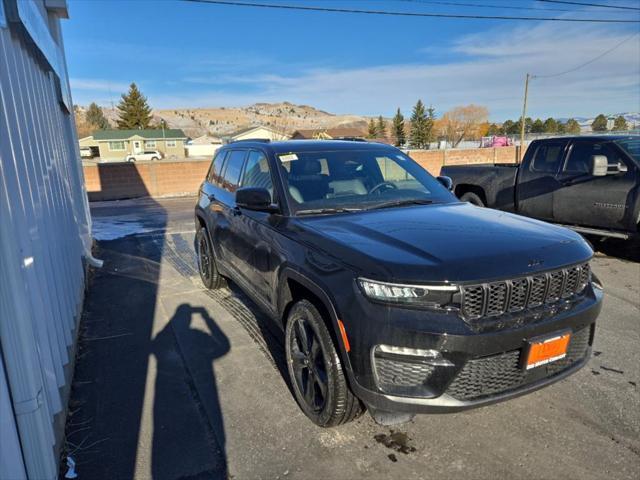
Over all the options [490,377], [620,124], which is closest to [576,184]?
[490,377]

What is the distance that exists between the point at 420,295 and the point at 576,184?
5878 millimetres

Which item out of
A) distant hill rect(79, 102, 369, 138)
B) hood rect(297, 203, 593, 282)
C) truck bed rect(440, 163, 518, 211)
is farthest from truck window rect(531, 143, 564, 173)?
distant hill rect(79, 102, 369, 138)

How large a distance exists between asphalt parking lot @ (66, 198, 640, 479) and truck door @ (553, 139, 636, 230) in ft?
7.67

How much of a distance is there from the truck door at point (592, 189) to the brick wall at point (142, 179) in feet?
50.7

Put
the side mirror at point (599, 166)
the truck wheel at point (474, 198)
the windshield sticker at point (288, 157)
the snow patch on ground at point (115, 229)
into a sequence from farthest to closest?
1. the snow patch on ground at point (115, 229)
2. the truck wheel at point (474, 198)
3. the side mirror at point (599, 166)
4. the windshield sticker at point (288, 157)

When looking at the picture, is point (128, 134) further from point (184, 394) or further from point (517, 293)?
point (517, 293)

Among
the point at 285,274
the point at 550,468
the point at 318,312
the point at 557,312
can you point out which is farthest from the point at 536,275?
the point at 285,274

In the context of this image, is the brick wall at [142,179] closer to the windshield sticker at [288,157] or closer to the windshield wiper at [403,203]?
the windshield sticker at [288,157]

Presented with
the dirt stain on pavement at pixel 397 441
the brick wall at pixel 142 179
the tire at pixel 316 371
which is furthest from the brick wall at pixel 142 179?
the dirt stain on pavement at pixel 397 441

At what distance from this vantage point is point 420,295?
7.25ft

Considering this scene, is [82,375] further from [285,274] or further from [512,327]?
[512,327]

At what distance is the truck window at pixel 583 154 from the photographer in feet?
21.4

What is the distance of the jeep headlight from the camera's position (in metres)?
2.18

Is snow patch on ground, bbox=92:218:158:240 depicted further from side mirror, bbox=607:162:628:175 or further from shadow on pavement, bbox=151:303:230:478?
side mirror, bbox=607:162:628:175
